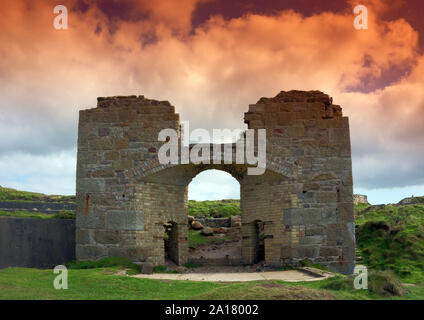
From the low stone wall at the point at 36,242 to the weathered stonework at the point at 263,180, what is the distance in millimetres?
801

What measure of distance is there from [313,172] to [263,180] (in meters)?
1.53

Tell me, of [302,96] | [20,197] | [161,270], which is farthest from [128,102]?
[20,197]

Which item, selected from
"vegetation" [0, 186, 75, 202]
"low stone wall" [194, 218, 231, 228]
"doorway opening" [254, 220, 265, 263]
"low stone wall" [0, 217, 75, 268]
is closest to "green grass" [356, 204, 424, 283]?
"doorway opening" [254, 220, 265, 263]

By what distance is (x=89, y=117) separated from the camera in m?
12.8

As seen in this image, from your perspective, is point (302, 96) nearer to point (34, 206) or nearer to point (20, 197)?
point (34, 206)

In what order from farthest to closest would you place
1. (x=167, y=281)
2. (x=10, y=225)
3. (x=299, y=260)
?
(x=299, y=260)
(x=10, y=225)
(x=167, y=281)

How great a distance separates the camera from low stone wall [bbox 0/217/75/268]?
440 inches

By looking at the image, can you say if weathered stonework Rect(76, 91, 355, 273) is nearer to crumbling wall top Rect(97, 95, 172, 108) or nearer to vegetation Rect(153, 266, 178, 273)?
crumbling wall top Rect(97, 95, 172, 108)

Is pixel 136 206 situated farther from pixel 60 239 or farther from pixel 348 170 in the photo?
pixel 348 170

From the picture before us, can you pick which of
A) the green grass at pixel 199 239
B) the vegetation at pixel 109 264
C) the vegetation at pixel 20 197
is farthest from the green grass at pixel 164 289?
the vegetation at pixel 20 197

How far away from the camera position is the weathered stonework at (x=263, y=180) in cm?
1217

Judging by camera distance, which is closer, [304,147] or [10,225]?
[10,225]
